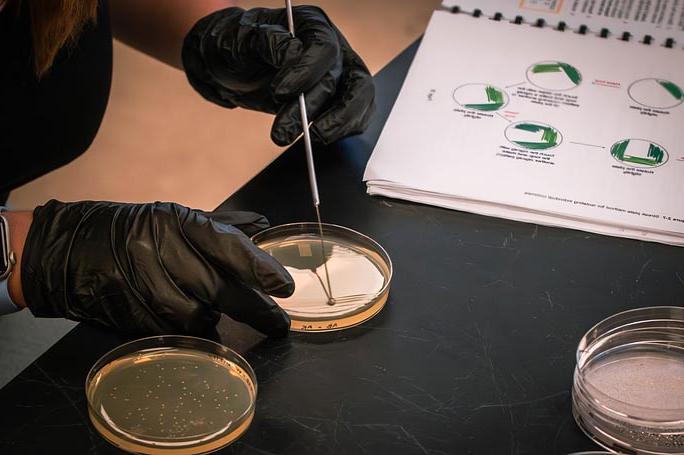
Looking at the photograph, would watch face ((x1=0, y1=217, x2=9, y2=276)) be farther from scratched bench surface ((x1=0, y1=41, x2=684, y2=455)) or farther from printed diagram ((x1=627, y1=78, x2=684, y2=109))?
printed diagram ((x1=627, y1=78, x2=684, y2=109))

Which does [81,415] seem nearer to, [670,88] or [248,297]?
[248,297]

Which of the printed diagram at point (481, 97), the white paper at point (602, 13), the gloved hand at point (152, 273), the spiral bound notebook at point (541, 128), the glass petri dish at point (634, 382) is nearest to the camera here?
the glass petri dish at point (634, 382)

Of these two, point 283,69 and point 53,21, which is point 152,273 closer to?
point 283,69

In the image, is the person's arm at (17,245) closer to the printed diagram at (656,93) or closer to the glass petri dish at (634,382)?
the glass petri dish at (634,382)

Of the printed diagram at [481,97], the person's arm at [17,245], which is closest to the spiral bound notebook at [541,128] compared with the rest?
the printed diagram at [481,97]

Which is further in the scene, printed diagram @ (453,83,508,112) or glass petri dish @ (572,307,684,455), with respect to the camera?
printed diagram @ (453,83,508,112)

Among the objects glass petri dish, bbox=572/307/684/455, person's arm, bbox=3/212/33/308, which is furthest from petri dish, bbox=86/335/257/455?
glass petri dish, bbox=572/307/684/455
